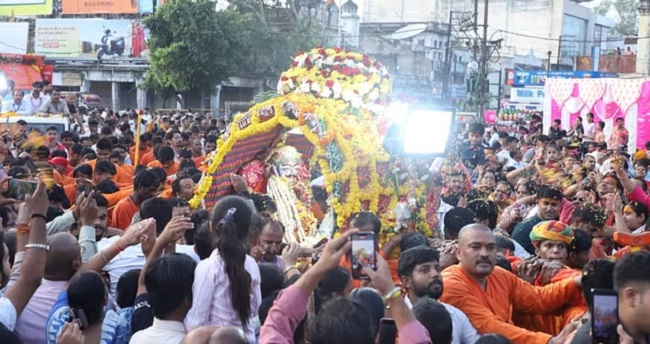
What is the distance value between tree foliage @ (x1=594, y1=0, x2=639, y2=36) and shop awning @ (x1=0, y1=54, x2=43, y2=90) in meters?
54.8

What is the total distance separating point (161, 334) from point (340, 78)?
16.7 ft

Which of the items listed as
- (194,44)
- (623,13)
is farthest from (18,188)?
(623,13)

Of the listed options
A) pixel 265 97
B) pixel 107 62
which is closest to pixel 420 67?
pixel 107 62

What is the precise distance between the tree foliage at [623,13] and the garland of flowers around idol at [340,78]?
64589 mm

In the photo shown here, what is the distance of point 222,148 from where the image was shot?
9461 mm

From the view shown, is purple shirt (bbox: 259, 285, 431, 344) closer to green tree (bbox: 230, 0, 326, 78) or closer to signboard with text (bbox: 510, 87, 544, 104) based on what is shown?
green tree (bbox: 230, 0, 326, 78)

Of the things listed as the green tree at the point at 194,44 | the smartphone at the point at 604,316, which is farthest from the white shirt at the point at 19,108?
the green tree at the point at 194,44

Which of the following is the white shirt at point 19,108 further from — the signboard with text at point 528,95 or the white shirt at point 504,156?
the signboard with text at point 528,95

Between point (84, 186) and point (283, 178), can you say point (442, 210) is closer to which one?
point (283, 178)

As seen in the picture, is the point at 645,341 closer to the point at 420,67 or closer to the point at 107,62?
the point at 107,62

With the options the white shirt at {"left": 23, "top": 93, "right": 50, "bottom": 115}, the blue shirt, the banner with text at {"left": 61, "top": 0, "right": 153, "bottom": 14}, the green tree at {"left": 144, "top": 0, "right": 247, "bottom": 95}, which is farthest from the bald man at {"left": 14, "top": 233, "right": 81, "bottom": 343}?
the banner with text at {"left": 61, "top": 0, "right": 153, "bottom": 14}

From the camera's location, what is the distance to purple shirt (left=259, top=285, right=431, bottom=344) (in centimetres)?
338

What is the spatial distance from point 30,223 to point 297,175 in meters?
5.32

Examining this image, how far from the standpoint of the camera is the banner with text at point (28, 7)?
146ft
